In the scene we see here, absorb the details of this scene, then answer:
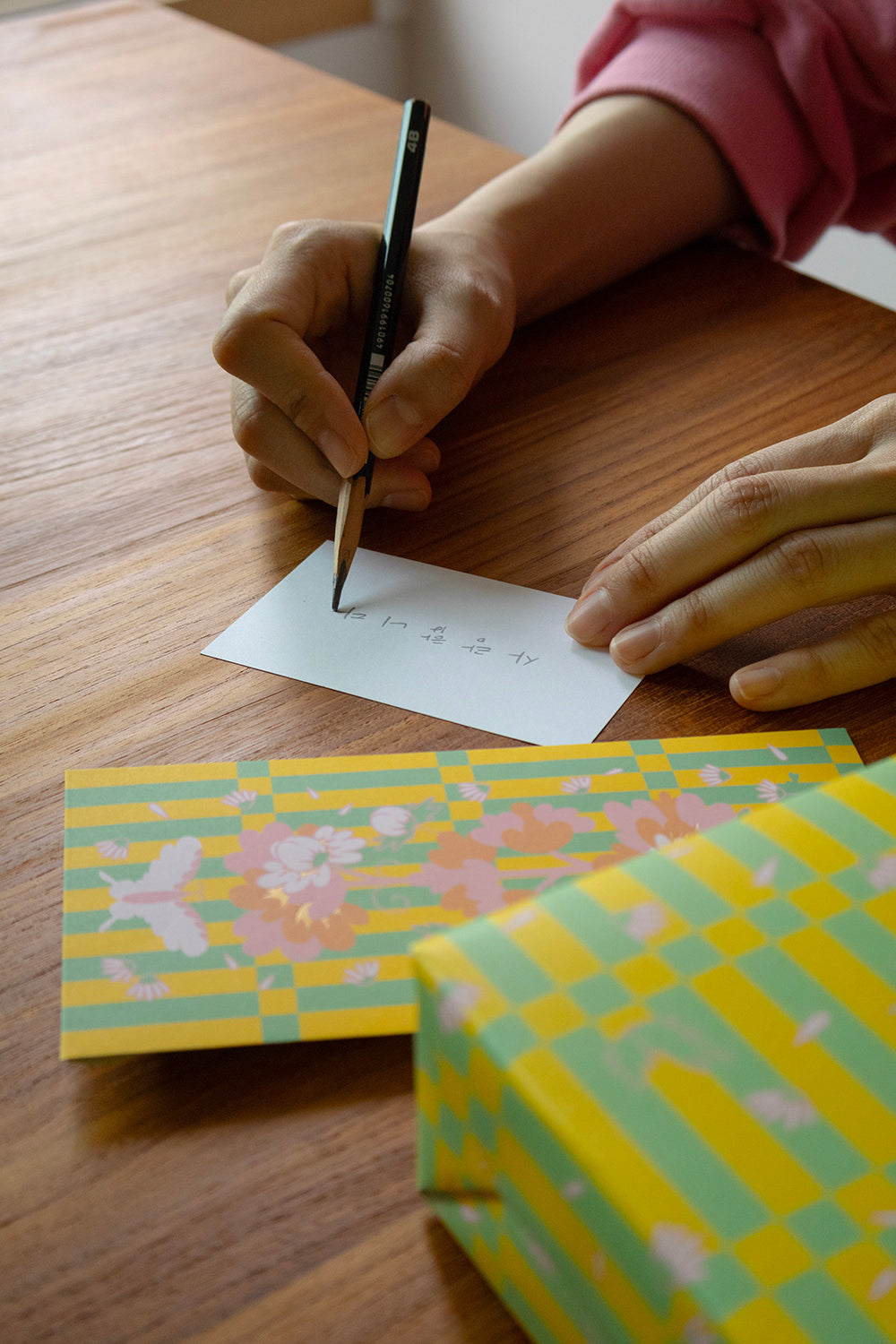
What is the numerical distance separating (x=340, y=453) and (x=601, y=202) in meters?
0.41

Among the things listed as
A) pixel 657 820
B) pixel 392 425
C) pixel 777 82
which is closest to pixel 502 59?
pixel 777 82

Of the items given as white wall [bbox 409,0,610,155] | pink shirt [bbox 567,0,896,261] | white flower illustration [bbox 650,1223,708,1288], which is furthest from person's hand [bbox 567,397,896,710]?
white wall [bbox 409,0,610,155]

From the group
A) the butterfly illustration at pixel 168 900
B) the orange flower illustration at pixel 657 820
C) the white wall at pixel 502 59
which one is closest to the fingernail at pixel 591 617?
the orange flower illustration at pixel 657 820

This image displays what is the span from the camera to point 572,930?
1.00 ft

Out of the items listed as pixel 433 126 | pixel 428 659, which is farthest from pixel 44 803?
pixel 433 126

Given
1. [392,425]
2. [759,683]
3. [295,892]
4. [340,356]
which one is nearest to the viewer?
[295,892]

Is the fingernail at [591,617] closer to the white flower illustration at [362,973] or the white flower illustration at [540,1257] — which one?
the white flower illustration at [362,973]

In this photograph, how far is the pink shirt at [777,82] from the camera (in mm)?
933

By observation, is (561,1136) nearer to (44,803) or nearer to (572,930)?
(572,930)

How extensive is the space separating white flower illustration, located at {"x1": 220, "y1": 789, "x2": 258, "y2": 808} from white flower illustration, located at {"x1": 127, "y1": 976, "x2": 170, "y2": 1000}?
0.10 meters

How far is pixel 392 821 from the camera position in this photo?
484mm

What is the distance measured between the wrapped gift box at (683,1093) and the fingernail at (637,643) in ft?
0.80

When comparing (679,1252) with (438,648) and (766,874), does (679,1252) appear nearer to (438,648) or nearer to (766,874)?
(766,874)

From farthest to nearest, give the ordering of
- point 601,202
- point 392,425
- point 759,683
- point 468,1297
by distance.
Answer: point 601,202, point 392,425, point 759,683, point 468,1297
